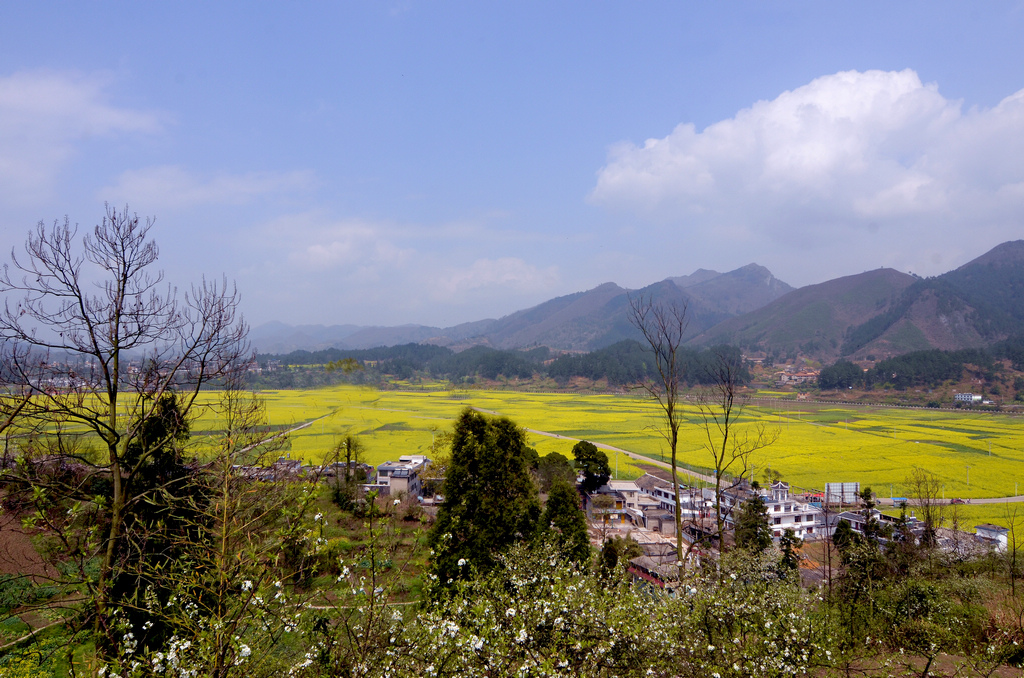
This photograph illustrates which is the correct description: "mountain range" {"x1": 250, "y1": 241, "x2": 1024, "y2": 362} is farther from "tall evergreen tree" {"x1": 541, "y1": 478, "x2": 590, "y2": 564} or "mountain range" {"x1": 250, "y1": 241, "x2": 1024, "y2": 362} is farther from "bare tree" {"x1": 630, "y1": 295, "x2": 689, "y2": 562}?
"bare tree" {"x1": 630, "y1": 295, "x2": 689, "y2": 562}

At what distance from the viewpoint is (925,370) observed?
2338 inches

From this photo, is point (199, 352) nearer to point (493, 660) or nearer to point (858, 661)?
point (493, 660)

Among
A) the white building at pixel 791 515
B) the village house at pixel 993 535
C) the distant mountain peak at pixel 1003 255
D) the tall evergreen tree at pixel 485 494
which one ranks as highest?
the distant mountain peak at pixel 1003 255

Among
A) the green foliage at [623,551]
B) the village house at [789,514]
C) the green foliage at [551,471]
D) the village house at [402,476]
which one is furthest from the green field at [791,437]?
the green foliage at [551,471]

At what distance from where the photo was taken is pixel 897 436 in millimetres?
33000

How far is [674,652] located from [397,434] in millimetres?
26147

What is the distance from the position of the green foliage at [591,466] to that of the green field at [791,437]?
438cm

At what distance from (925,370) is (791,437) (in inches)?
1634

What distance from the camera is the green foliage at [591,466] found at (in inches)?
784

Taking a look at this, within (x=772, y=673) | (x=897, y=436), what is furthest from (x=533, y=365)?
(x=772, y=673)

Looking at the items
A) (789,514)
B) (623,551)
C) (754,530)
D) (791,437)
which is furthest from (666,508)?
(791,437)

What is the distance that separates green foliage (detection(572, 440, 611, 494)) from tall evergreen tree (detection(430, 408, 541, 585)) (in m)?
10.7

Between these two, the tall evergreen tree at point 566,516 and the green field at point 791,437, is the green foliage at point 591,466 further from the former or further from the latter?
the tall evergreen tree at point 566,516

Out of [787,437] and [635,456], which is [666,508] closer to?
[635,456]
